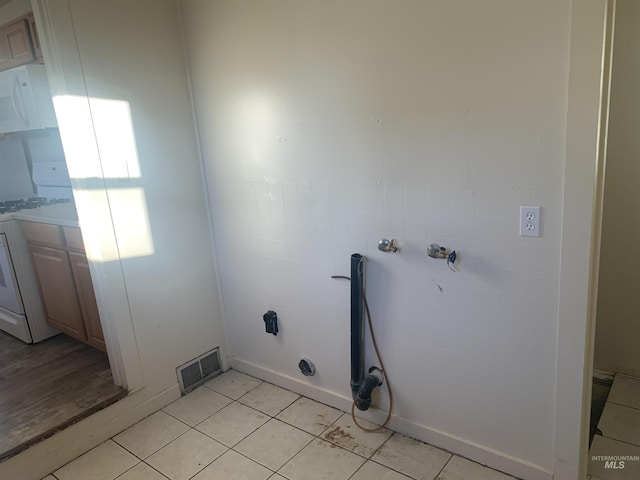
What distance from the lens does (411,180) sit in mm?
1919

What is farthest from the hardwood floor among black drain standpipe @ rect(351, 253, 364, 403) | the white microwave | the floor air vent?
the white microwave

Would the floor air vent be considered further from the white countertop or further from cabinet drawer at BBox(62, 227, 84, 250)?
the white countertop

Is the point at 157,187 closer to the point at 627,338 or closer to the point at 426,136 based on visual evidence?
the point at 426,136

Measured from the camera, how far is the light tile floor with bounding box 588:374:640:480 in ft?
6.20

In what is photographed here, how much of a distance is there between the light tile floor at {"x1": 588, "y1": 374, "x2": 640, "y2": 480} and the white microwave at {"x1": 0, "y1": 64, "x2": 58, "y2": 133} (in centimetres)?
373

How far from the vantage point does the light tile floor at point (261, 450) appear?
2039 mm

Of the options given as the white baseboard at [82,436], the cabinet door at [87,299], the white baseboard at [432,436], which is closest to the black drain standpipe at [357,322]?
the white baseboard at [432,436]

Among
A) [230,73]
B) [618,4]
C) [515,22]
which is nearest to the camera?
[515,22]

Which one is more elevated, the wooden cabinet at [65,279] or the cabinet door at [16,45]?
the cabinet door at [16,45]

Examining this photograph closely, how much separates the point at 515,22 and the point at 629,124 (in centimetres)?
117

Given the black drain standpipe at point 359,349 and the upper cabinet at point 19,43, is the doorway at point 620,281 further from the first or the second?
the upper cabinet at point 19,43

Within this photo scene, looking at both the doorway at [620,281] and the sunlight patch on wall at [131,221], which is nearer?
the doorway at [620,281]

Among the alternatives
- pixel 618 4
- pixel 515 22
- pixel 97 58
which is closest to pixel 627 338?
pixel 618 4

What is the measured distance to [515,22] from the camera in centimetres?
155
